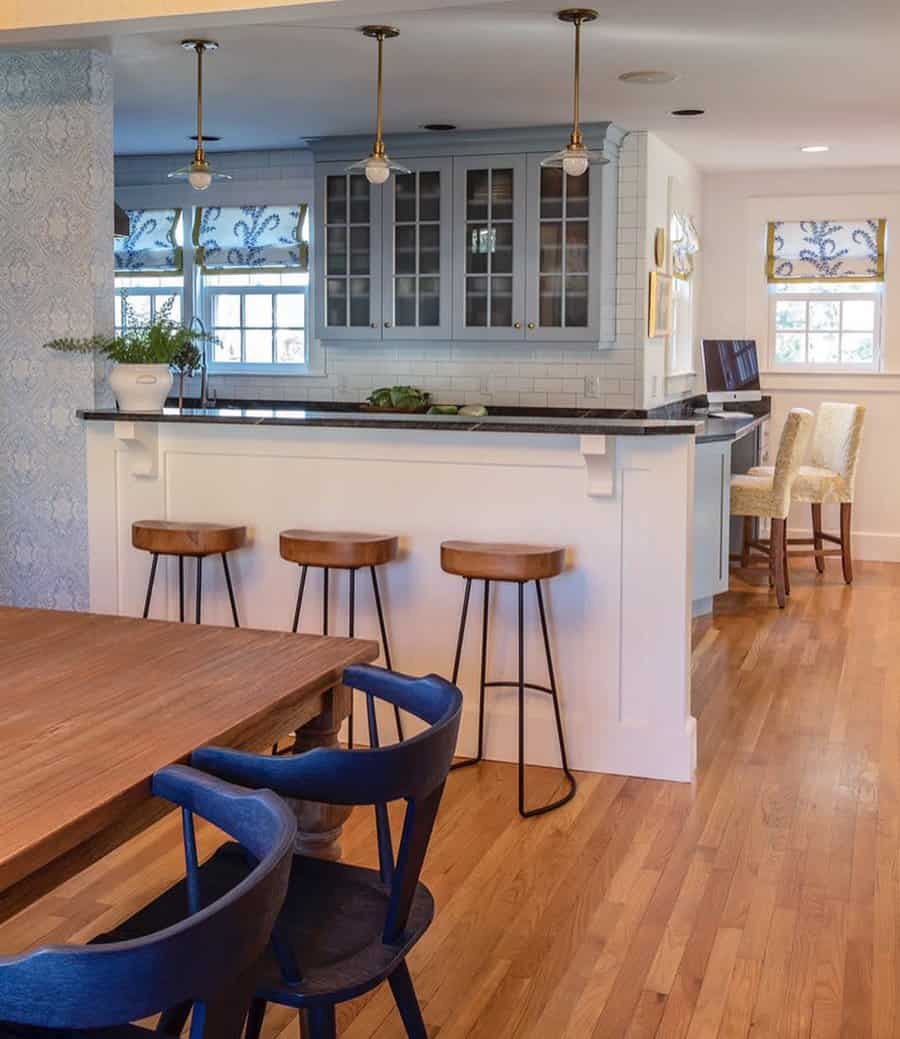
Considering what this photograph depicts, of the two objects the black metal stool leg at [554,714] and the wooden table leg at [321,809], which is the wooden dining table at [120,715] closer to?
the wooden table leg at [321,809]

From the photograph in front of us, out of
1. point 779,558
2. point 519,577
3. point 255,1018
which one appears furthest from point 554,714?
point 779,558

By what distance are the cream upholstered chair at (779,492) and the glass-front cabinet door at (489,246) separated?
4.95ft

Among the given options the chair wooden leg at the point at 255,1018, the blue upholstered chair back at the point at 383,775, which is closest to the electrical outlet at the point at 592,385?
the blue upholstered chair back at the point at 383,775

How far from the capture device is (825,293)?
8453 mm

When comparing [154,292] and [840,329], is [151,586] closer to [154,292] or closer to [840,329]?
[154,292]

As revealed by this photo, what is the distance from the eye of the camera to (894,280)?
26.9 ft

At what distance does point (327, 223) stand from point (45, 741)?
5821 millimetres

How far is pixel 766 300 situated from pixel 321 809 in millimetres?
6917

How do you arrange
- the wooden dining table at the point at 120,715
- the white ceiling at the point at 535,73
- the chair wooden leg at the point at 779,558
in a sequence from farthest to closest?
the chair wooden leg at the point at 779,558 → the white ceiling at the point at 535,73 → the wooden dining table at the point at 120,715

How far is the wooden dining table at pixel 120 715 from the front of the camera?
1.62 m

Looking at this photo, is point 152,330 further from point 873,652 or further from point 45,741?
point 873,652

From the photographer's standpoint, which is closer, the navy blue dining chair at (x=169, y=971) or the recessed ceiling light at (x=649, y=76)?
the navy blue dining chair at (x=169, y=971)

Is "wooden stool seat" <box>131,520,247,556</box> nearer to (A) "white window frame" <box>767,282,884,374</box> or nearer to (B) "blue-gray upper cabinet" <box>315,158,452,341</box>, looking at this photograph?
(B) "blue-gray upper cabinet" <box>315,158,452,341</box>

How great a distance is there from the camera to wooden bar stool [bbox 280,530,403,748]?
13.6ft
